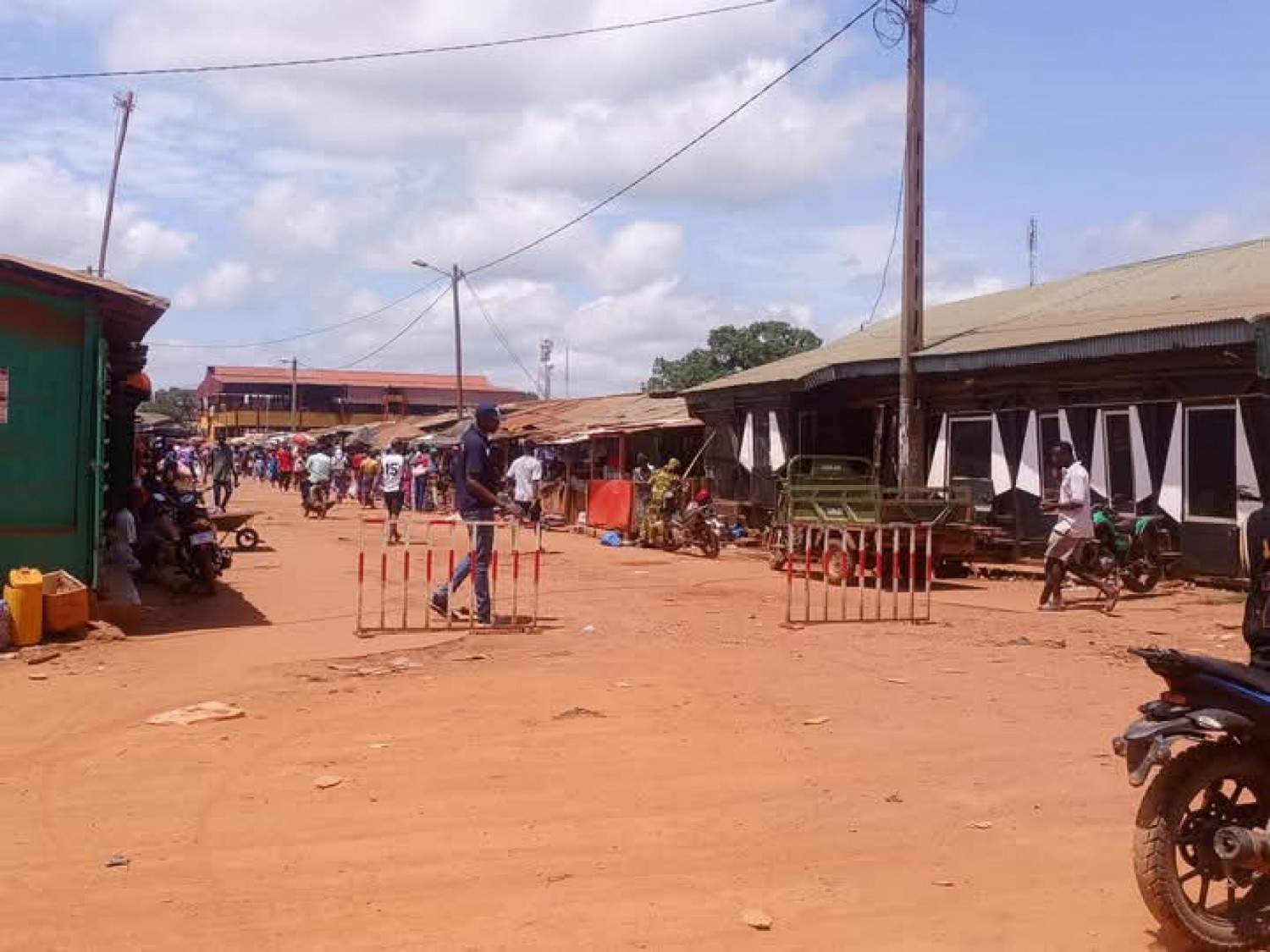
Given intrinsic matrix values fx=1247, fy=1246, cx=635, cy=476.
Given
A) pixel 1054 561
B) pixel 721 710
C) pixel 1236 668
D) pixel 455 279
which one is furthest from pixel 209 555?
pixel 455 279

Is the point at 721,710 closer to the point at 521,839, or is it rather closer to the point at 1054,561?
the point at 521,839

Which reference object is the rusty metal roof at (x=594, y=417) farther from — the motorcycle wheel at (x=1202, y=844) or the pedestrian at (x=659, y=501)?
the motorcycle wheel at (x=1202, y=844)

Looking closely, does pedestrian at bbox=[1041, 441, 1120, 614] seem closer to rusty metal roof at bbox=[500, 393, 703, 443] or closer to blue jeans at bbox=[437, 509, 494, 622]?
blue jeans at bbox=[437, 509, 494, 622]

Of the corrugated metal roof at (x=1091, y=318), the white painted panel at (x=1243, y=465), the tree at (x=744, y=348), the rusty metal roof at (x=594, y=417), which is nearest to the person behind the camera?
the white painted panel at (x=1243, y=465)

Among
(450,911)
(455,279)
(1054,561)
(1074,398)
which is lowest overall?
(450,911)

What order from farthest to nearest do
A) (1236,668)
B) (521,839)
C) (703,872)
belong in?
(521,839) → (703,872) → (1236,668)

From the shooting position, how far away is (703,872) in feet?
15.6

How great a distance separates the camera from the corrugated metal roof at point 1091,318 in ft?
49.8

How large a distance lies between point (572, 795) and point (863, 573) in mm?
6797

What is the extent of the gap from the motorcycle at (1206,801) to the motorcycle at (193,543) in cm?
1077

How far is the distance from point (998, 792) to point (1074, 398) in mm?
12386

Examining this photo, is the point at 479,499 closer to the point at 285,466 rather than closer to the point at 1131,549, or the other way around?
the point at 1131,549

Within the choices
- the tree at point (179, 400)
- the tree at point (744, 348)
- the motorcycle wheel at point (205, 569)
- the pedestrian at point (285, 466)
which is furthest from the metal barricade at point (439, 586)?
the tree at point (179, 400)

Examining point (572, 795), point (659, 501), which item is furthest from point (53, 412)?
point (659, 501)
